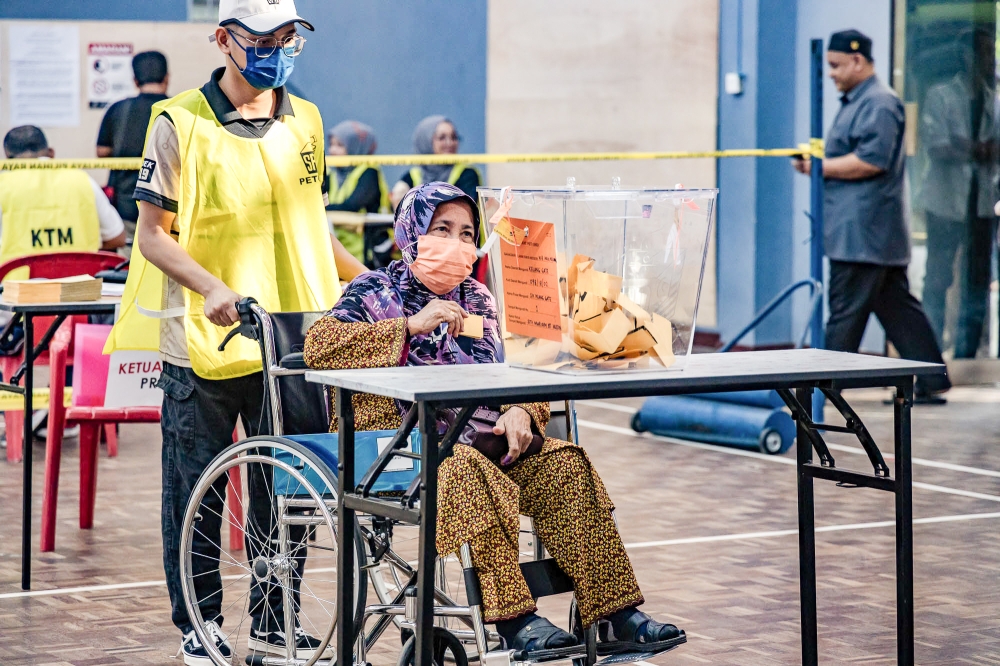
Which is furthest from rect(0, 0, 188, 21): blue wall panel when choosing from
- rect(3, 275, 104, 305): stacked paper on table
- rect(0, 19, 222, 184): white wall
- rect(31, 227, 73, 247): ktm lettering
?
rect(3, 275, 104, 305): stacked paper on table

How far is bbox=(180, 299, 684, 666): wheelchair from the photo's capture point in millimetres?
3520

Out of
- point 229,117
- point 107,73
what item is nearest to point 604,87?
point 107,73

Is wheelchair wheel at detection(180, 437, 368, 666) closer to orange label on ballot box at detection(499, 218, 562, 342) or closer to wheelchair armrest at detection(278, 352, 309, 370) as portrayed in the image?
wheelchair armrest at detection(278, 352, 309, 370)

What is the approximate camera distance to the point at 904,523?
3541 millimetres

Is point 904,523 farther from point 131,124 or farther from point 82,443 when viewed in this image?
point 131,124

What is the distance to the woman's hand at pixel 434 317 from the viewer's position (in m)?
3.70

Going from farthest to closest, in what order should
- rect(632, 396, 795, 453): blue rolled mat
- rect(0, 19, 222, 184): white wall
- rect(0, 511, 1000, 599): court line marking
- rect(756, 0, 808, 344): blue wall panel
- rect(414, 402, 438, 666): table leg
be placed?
rect(0, 19, 222, 184): white wall < rect(756, 0, 808, 344): blue wall panel < rect(632, 396, 795, 453): blue rolled mat < rect(0, 511, 1000, 599): court line marking < rect(414, 402, 438, 666): table leg

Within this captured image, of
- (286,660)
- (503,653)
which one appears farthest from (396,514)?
(286,660)

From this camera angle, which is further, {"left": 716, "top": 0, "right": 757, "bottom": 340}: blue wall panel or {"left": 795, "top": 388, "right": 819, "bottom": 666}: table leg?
{"left": 716, "top": 0, "right": 757, "bottom": 340}: blue wall panel

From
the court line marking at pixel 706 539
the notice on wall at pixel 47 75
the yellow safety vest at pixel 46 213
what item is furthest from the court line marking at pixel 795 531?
the notice on wall at pixel 47 75

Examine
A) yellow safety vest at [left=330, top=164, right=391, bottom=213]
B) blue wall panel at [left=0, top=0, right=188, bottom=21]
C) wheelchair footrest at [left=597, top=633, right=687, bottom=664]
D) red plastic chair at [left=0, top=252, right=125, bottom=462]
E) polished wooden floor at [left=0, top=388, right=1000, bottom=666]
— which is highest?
blue wall panel at [left=0, top=0, right=188, bottom=21]

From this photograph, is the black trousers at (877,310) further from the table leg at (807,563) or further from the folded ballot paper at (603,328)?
the folded ballot paper at (603,328)

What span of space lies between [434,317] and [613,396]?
0.62 meters

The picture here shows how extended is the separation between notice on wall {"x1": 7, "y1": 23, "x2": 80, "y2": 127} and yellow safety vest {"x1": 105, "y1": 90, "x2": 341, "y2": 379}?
33.1ft
